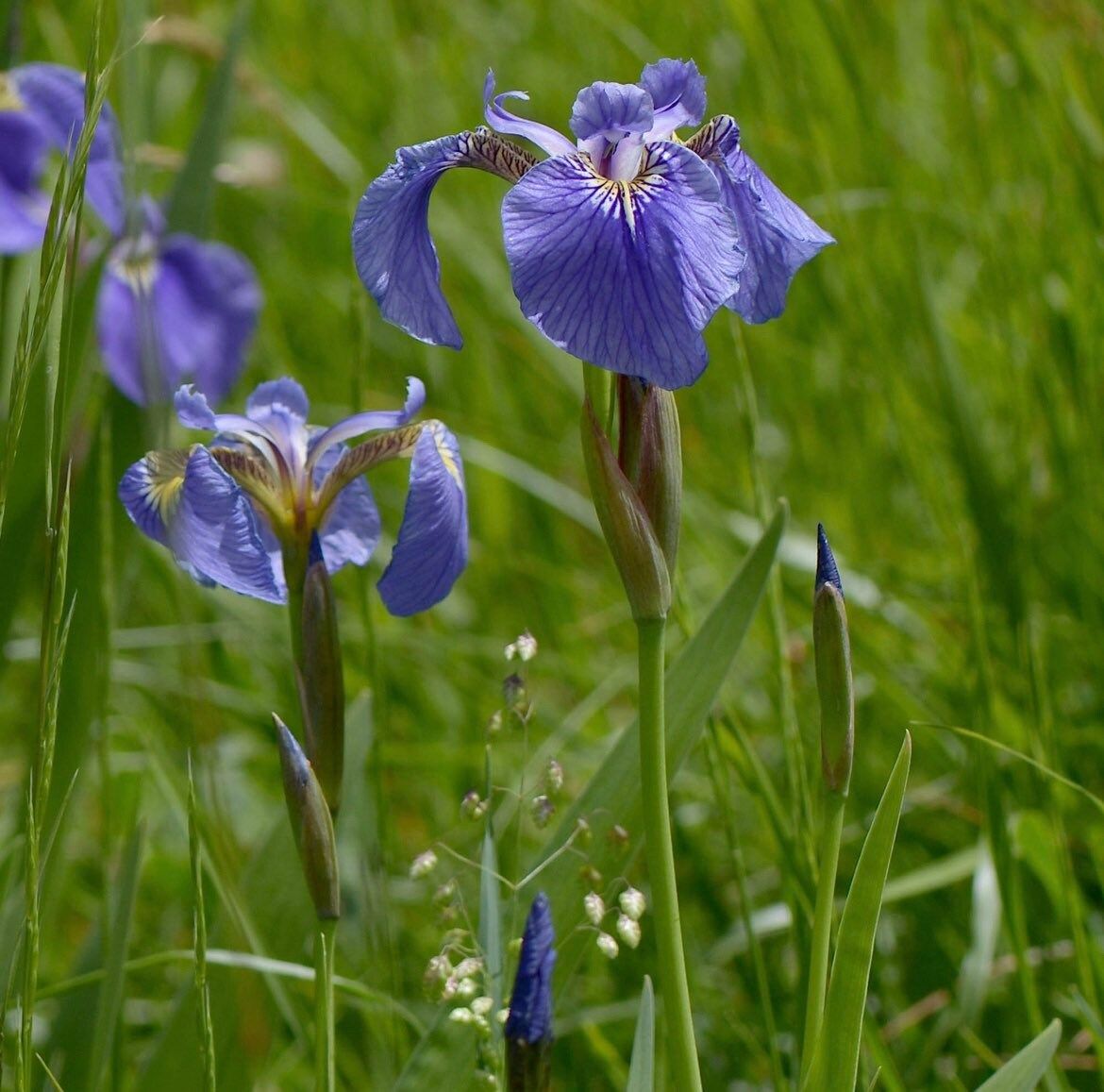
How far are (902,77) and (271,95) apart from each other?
108cm

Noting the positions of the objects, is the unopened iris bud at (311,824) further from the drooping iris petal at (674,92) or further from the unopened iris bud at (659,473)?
the drooping iris petal at (674,92)

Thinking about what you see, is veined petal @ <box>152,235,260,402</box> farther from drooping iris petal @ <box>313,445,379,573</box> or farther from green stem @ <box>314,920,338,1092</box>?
green stem @ <box>314,920,338,1092</box>

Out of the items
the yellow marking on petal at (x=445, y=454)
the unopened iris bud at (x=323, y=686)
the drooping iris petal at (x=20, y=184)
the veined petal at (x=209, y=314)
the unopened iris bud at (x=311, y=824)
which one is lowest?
the unopened iris bud at (x=311, y=824)

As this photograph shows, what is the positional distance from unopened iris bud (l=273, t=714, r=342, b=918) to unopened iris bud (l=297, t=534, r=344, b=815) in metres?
0.04

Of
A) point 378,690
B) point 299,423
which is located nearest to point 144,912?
point 378,690

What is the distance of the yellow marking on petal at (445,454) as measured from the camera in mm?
798

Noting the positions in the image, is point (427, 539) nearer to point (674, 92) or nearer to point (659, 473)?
point (659, 473)

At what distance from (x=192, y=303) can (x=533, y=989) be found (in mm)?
1317

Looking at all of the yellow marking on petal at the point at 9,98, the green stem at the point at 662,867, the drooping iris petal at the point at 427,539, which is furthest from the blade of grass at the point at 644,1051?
the yellow marking on petal at the point at 9,98

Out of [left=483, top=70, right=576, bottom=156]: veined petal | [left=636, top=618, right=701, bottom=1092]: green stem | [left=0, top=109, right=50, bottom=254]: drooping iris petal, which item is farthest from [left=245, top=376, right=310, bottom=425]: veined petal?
[left=0, top=109, right=50, bottom=254]: drooping iris petal

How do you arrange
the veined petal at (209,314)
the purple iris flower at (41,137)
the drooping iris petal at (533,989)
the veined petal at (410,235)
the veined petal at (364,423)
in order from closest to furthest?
the drooping iris petal at (533,989) < the veined petal at (410,235) < the veined petal at (364,423) < the purple iris flower at (41,137) < the veined petal at (209,314)

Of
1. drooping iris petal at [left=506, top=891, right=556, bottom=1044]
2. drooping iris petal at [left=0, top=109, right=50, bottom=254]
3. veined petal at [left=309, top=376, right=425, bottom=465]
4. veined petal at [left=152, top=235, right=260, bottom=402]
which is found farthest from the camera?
veined petal at [left=152, top=235, right=260, bottom=402]

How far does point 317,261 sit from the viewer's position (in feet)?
8.75

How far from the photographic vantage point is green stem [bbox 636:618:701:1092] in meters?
0.63
